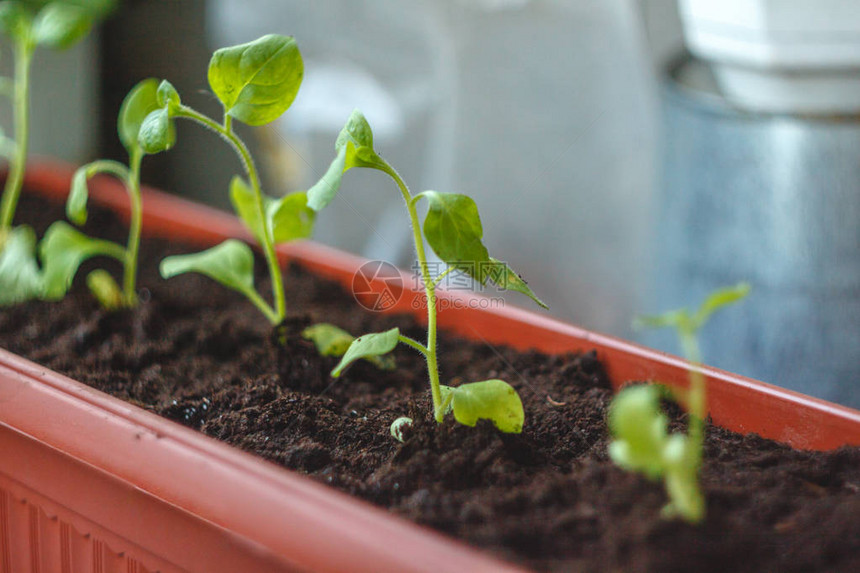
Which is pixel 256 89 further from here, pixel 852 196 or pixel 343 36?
pixel 343 36

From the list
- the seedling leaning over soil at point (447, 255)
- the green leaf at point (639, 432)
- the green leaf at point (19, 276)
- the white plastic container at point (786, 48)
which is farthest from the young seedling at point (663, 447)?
the green leaf at point (19, 276)

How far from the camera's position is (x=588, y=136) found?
1.47 meters

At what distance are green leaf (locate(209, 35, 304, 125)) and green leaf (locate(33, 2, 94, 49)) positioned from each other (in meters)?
0.36

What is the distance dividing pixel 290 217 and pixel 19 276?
14.2 inches

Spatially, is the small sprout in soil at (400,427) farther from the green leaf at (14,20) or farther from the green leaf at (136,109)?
the green leaf at (14,20)

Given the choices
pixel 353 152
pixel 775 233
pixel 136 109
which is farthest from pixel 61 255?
pixel 775 233

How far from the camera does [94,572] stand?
58 cm

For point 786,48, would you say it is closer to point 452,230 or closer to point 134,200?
point 452,230

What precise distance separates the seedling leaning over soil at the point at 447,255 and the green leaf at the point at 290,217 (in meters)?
0.14

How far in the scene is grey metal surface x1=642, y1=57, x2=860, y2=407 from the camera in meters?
0.93

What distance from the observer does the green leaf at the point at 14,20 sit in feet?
2.94

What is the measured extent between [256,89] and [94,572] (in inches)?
14.6

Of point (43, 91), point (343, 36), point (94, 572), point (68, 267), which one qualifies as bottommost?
point (94, 572)

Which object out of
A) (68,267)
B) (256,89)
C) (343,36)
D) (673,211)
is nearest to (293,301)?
(68,267)
